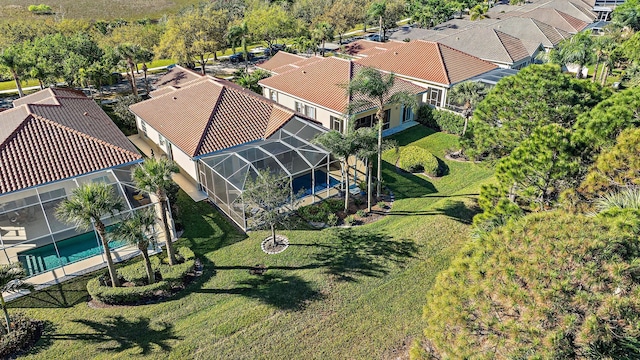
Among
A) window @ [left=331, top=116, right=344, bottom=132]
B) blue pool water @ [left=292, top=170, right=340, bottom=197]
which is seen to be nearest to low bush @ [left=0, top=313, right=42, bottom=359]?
blue pool water @ [left=292, top=170, right=340, bottom=197]

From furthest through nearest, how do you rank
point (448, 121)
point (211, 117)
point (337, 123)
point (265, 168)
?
point (448, 121), point (337, 123), point (211, 117), point (265, 168)

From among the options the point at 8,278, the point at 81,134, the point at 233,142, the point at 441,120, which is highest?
the point at 81,134

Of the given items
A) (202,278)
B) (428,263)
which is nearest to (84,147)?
(202,278)

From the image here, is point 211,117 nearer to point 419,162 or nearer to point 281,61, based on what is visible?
point 419,162

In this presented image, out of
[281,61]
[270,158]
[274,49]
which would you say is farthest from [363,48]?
[270,158]

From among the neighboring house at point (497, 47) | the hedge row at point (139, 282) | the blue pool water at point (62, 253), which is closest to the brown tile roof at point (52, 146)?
the blue pool water at point (62, 253)

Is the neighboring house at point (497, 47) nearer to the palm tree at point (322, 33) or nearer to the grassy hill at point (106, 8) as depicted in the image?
the palm tree at point (322, 33)

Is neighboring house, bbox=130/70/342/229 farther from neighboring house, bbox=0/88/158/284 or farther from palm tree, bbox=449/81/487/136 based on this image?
palm tree, bbox=449/81/487/136
